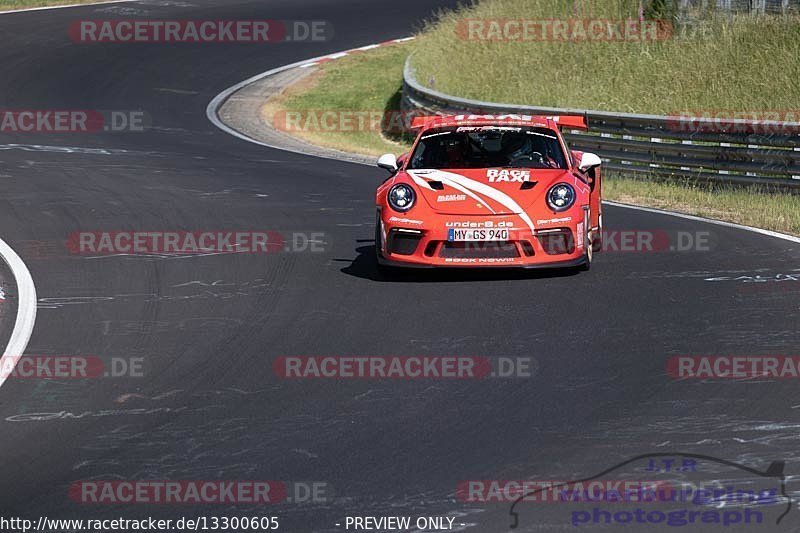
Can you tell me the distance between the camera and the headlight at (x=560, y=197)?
10.4 meters

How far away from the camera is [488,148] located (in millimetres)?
11492

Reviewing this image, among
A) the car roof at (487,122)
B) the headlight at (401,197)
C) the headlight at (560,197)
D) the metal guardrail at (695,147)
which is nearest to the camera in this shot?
the headlight at (560,197)

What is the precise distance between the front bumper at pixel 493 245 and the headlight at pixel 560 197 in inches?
3.6

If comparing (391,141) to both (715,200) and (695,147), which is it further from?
(715,200)

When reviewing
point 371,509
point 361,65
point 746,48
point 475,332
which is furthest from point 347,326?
point 361,65

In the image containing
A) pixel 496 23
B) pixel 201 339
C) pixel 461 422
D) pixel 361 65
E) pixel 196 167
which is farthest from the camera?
pixel 361 65

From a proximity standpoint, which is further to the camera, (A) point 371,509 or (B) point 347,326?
(B) point 347,326

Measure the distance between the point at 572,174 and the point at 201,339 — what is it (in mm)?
3835

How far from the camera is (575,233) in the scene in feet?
34.0

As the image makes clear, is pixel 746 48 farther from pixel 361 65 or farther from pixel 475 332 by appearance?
pixel 475 332

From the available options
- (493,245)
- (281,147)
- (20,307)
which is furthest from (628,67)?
(20,307)

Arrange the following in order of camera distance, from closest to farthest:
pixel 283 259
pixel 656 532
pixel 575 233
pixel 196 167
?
pixel 656 532 → pixel 575 233 → pixel 283 259 → pixel 196 167

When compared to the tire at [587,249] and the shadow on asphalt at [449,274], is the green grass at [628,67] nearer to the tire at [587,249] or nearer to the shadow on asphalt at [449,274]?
the tire at [587,249]

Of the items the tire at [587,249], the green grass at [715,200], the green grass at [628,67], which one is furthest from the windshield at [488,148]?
the green grass at [628,67]
